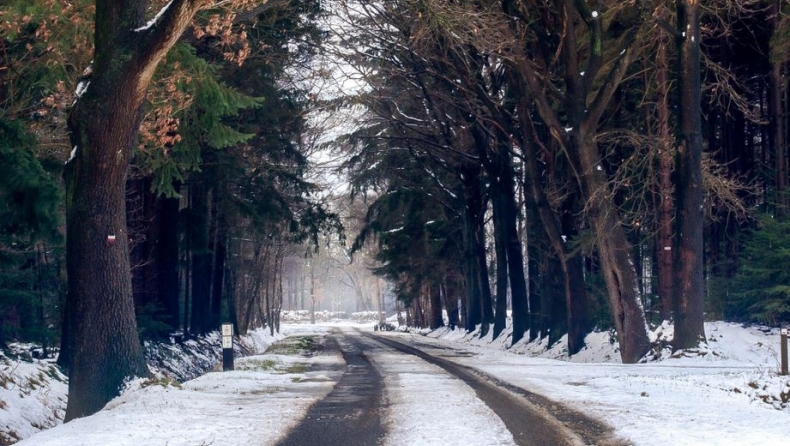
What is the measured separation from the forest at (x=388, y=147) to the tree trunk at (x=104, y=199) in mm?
31

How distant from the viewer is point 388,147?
36531 mm

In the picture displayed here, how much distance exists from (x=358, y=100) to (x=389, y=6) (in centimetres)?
325

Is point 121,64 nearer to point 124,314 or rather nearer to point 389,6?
point 124,314

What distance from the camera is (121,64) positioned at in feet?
37.6

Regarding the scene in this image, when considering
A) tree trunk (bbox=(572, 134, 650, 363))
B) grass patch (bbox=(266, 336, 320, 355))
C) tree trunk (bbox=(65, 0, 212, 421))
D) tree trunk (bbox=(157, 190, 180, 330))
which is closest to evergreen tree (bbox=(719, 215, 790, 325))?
tree trunk (bbox=(572, 134, 650, 363))

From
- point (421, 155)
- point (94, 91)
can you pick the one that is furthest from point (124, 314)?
point (421, 155)

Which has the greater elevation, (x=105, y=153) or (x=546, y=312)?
(x=105, y=153)

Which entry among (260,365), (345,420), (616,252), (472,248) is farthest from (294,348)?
(345,420)

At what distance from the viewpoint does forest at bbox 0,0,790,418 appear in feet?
38.8

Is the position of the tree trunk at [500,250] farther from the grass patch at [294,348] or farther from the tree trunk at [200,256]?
the tree trunk at [200,256]

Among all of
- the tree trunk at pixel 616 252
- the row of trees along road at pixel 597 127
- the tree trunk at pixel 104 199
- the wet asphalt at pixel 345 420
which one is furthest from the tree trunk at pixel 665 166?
the tree trunk at pixel 104 199

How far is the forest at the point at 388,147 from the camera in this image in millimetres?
11820

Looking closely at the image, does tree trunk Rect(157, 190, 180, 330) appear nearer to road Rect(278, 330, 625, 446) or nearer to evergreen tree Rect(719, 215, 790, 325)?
road Rect(278, 330, 625, 446)

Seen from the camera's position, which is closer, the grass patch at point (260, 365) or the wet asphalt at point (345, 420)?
the wet asphalt at point (345, 420)
